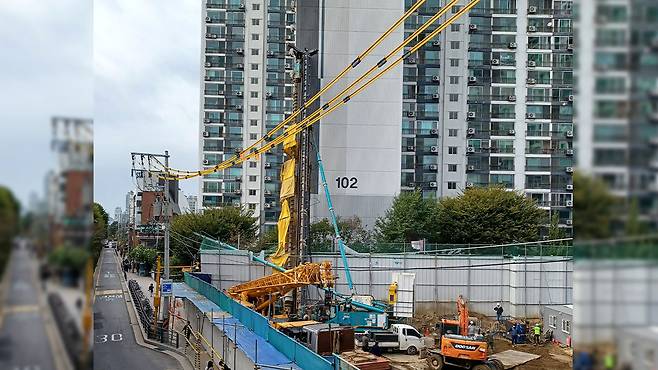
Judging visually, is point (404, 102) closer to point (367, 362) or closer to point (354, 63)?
point (354, 63)

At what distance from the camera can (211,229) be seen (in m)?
26.9

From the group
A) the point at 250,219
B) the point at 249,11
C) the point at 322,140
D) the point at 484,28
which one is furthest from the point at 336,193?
the point at 249,11

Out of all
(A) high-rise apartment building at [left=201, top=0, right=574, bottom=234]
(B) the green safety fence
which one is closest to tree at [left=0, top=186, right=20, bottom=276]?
(B) the green safety fence

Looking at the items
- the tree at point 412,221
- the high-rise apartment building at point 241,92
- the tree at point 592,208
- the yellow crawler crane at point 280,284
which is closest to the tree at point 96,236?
the tree at point 592,208

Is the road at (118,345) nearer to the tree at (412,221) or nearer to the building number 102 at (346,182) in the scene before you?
the building number 102 at (346,182)

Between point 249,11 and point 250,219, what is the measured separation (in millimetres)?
13031

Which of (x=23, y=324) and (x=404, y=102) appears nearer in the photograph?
(x=23, y=324)

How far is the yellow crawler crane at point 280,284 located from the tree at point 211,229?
12.7m

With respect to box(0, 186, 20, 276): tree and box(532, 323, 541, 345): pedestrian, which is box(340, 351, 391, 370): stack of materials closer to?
box(532, 323, 541, 345): pedestrian

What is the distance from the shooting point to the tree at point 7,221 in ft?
4.37

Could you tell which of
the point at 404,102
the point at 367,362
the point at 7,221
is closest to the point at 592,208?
the point at 7,221

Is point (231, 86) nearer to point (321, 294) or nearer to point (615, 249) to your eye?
point (321, 294)

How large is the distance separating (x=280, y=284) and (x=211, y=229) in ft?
47.7

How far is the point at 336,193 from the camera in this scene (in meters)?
26.4
